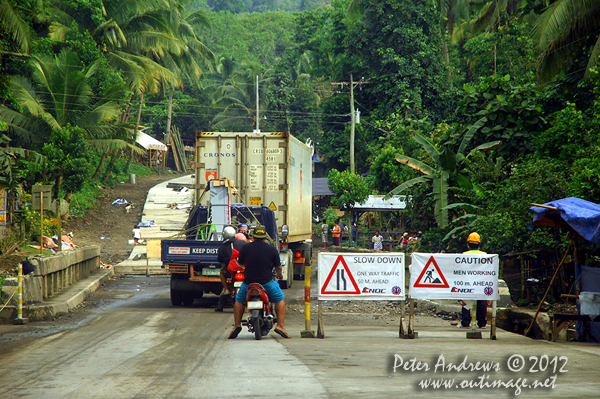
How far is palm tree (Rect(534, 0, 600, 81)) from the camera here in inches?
587

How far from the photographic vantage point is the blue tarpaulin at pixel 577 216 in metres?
9.69

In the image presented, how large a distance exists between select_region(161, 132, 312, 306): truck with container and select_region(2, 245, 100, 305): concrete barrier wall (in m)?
2.78

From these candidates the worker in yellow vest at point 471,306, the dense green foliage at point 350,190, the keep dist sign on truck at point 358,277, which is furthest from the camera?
the dense green foliage at point 350,190

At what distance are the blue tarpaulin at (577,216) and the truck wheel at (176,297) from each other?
828 centimetres

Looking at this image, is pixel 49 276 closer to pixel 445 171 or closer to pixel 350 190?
pixel 445 171

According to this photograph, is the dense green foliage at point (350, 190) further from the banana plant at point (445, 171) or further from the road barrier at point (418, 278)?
the road barrier at point (418, 278)

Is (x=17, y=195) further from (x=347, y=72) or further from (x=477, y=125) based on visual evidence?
(x=347, y=72)

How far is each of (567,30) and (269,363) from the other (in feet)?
41.7

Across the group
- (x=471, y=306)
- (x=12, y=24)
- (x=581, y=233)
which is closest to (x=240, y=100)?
(x=12, y=24)

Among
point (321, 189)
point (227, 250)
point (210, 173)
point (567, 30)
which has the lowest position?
point (227, 250)

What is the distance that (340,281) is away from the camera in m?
10.0

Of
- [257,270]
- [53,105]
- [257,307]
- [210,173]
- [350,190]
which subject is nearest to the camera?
[257,307]

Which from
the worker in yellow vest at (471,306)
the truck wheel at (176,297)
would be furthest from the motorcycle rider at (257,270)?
the truck wheel at (176,297)

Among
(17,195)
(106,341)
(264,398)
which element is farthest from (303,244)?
(264,398)
